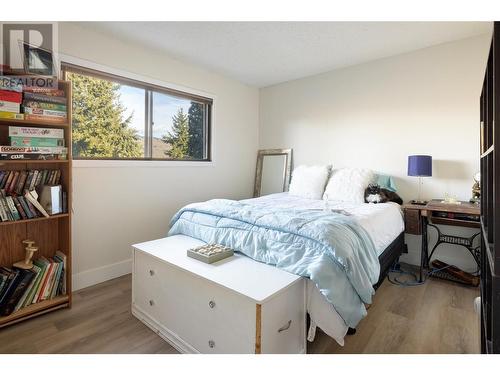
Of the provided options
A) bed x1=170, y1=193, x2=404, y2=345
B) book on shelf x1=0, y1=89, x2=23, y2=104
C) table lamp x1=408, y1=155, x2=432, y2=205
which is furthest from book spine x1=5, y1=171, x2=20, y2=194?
table lamp x1=408, y1=155, x2=432, y2=205

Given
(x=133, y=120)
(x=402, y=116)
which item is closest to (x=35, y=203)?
(x=133, y=120)

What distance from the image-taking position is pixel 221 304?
146 cm

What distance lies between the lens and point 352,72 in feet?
11.2

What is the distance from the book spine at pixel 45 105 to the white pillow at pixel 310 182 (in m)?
2.43

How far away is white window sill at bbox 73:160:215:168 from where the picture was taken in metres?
2.48

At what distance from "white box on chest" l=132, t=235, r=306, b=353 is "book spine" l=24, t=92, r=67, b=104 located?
1218 mm

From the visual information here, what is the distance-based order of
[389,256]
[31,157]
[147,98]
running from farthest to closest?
[147,98]
[389,256]
[31,157]

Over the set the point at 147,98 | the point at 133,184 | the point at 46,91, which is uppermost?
the point at 147,98

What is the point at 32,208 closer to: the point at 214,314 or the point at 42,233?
the point at 42,233

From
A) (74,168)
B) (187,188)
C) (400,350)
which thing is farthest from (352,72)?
(74,168)

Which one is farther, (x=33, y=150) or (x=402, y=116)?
(x=402, y=116)

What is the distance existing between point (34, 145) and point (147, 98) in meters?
1.33

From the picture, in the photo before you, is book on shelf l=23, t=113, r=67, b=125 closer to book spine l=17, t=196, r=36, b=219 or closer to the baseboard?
book spine l=17, t=196, r=36, b=219

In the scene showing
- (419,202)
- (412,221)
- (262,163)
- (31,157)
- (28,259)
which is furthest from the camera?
(262,163)
